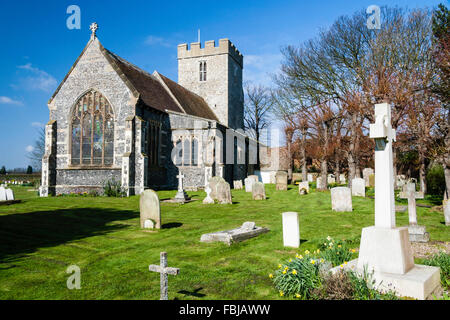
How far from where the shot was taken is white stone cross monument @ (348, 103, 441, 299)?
402cm

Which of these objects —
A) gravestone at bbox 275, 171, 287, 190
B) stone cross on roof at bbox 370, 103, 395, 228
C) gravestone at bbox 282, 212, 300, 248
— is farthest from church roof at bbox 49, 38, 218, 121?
stone cross on roof at bbox 370, 103, 395, 228

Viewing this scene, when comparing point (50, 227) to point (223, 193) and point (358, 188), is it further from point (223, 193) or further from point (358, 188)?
point (358, 188)

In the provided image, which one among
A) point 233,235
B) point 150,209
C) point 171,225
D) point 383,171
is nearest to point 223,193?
point 171,225

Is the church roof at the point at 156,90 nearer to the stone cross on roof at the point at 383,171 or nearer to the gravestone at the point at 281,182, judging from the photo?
the gravestone at the point at 281,182

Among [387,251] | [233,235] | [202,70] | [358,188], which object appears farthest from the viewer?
[202,70]

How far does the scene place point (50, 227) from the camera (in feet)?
31.5

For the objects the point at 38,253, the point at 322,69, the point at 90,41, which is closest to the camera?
the point at 38,253

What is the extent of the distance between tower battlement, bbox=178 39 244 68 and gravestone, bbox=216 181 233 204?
20959 mm

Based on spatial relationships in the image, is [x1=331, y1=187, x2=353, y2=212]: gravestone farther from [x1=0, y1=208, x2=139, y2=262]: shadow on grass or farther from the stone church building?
the stone church building

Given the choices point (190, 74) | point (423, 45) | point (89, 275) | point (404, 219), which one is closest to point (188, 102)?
point (190, 74)

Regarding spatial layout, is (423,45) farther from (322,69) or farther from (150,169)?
(150,169)

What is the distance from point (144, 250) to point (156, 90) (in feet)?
62.3

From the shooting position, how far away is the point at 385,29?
2075 cm

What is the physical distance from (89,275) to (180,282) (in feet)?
5.38
